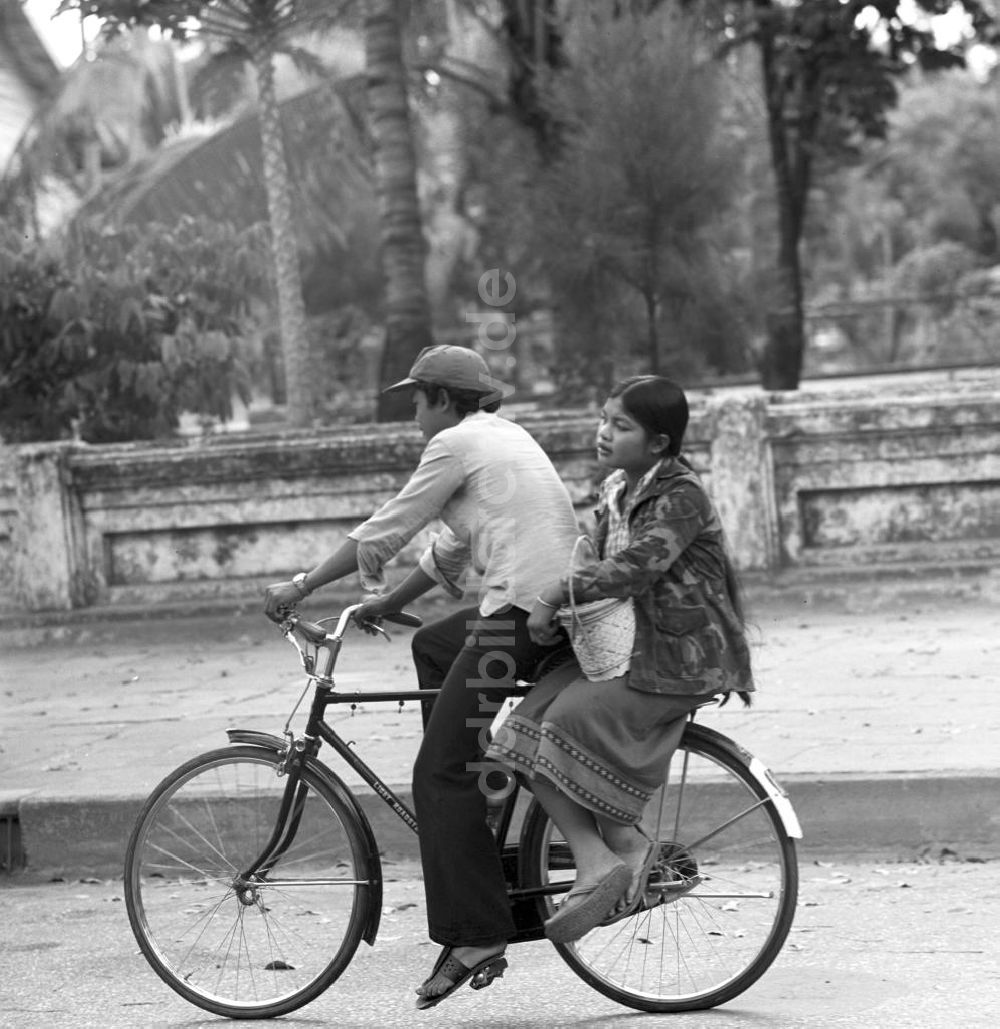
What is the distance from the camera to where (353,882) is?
14.5 ft

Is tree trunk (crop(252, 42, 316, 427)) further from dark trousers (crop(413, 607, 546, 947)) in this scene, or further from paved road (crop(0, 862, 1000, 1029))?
dark trousers (crop(413, 607, 546, 947))

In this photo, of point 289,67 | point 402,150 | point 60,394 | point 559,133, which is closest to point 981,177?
point 289,67

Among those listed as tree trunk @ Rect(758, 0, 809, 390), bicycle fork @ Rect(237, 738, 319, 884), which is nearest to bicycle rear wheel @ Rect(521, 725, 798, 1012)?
bicycle fork @ Rect(237, 738, 319, 884)

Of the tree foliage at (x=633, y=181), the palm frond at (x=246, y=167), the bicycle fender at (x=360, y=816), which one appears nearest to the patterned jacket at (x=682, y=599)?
the bicycle fender at (x=360, y=816)

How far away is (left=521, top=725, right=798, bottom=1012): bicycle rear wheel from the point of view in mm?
4301

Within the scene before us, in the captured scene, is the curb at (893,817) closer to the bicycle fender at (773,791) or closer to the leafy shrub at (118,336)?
the bicycle fender at (773,791)

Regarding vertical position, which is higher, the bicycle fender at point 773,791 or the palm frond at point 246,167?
the palm frond at point 246,167

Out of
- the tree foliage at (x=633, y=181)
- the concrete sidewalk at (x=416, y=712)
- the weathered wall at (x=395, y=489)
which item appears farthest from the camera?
the tree foliage at (x=633, y=181)

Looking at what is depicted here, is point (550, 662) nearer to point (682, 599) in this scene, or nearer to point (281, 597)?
point (682, 599)

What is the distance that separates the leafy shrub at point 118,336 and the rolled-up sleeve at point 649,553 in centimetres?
819

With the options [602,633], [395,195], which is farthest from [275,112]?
[602,633]

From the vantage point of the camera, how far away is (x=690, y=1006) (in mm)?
4391

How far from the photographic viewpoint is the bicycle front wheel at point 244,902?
4488 mm

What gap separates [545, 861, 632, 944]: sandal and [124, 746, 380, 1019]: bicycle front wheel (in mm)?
540
